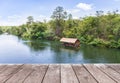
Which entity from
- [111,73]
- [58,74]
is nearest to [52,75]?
[58,74]

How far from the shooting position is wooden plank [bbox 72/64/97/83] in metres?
1.61

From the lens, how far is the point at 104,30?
103 ft

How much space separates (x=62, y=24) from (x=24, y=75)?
4368cm

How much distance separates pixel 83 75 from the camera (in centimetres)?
178

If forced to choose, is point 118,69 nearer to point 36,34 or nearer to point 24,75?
Answer: point 24,75

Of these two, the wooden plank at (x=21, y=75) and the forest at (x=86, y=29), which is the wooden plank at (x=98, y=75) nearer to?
the wooden plank at (x=21, y=75)

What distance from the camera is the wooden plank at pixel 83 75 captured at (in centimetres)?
161

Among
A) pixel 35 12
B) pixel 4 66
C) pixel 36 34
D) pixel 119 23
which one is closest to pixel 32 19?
pixel 35 12

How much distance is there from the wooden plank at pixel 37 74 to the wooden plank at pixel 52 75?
4 centimetres

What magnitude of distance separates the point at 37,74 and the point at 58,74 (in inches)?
7.4

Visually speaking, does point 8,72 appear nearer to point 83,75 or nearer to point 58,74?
point 58,74

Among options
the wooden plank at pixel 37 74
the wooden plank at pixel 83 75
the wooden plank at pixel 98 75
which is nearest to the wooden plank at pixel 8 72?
the wooden plank at pixel 37 74

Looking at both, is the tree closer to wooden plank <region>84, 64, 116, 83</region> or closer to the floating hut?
the floating hut

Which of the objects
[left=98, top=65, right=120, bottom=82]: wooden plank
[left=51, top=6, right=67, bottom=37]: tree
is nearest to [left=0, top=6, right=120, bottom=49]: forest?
[left=51, top=6, right=67, bottom=37]: tree
